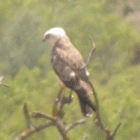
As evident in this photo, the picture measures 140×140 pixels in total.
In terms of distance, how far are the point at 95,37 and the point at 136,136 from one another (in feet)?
20.4

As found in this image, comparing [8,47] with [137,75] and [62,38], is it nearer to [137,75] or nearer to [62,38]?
[137,75]

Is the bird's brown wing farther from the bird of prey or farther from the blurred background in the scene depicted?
the blurred background

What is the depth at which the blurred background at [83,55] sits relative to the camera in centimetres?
821

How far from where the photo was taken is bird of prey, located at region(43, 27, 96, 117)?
3594 millimetres

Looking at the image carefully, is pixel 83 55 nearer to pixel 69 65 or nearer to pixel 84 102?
pixel 69 65

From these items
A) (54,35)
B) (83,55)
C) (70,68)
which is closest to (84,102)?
(70,68)

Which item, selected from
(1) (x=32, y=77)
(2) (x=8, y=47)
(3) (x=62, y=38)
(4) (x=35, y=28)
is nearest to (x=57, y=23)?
(4) (x=35, y=28)

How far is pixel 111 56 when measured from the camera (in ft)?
44.4

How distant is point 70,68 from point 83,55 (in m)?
8.46

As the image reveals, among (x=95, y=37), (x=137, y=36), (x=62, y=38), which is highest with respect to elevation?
(x=62, y=38)

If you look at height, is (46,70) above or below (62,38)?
below

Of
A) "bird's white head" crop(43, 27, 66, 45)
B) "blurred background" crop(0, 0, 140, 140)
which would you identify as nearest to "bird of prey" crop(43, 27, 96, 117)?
"bird's white head" crop(43, 27, 66, 45)

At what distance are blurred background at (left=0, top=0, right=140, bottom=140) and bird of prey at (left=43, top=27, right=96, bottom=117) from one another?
2.66 meters

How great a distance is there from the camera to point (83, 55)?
1214cm
